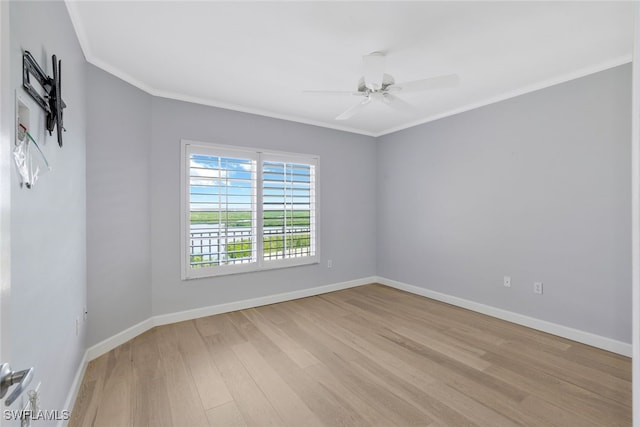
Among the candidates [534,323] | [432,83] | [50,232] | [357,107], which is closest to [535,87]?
[432,83]

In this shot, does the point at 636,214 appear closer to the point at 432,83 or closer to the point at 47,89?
the point at 432,83

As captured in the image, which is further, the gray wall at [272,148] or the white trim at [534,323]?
the gray wall at [272,148]

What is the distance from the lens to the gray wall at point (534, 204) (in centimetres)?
247

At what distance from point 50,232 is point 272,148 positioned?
8.56 ft

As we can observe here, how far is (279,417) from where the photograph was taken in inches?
67.5

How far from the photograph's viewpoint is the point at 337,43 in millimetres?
2156

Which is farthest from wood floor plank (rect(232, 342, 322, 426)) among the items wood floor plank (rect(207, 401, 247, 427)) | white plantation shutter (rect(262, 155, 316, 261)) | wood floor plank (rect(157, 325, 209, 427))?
white plantation shutter (rect(262, 155, 316, 261))

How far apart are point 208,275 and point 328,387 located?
193 centimetres

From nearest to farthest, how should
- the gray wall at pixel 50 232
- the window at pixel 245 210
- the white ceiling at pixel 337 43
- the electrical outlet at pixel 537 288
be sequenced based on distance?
1. the gray wall at pixel 50 232
2. the white ceiling at pixel 337 43
3. the electrical outlet at pixel 537 288
4. the window at pixel 245 210

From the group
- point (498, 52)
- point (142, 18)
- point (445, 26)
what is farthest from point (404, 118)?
point (142, 18)

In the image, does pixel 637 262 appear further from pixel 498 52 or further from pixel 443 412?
pixel 498 52

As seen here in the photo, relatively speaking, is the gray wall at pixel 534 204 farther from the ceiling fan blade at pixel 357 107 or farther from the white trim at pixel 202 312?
the ceiling fan blade at pixel 357 107

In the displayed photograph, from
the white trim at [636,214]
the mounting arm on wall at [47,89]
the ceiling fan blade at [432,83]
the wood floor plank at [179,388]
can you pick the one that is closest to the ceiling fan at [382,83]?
the ceiling fan blade at [432,83]

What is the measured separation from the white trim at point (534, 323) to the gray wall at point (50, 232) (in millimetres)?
3834
